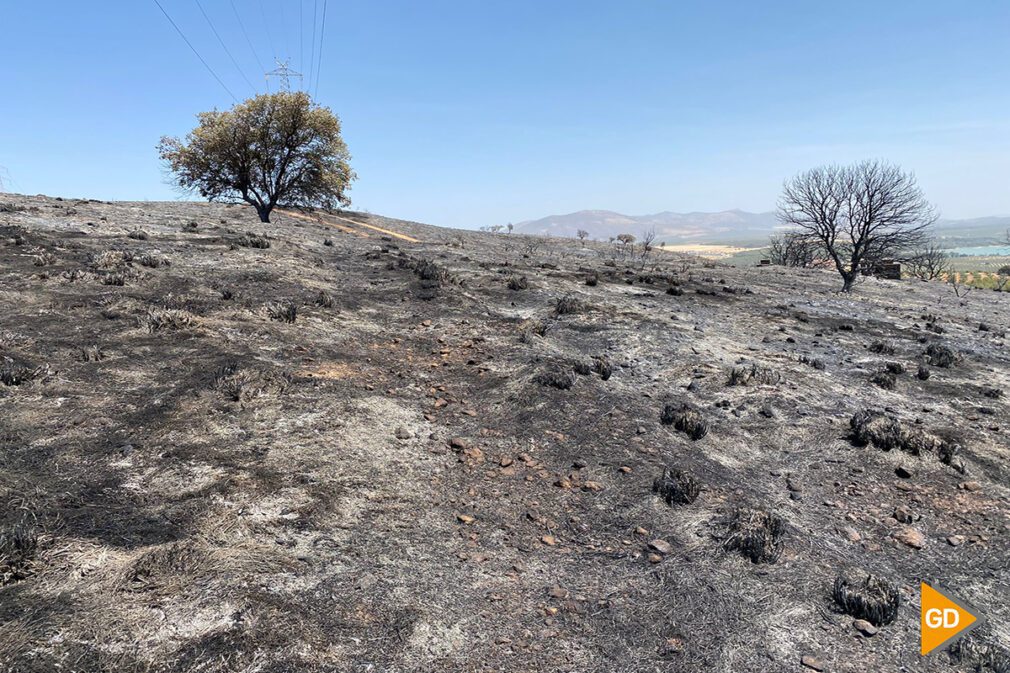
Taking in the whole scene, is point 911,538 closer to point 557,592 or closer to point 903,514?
point 903,514

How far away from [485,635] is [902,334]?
57.5ft

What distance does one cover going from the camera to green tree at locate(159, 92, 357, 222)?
35094 mm

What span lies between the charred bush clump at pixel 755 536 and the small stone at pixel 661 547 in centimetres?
64

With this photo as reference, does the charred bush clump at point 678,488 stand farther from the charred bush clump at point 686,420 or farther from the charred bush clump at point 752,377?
the charred bush clump at point 752,377

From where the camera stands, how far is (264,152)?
3606 cm

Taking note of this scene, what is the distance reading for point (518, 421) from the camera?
343 inches

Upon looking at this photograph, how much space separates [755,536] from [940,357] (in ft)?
35.9

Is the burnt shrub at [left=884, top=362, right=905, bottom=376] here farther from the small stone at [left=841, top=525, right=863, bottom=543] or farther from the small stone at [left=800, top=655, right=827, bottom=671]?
the small stone at [left=800, top=655, right=827, bottom=671]

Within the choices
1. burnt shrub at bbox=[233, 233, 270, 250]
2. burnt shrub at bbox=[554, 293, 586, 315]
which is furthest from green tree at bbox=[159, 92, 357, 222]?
burnt shrub at bbox=[554, 293, 586, 315]

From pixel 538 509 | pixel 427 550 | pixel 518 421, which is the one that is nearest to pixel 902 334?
pixel 518 421

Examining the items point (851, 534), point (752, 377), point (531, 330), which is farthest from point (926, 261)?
point (851, 534)

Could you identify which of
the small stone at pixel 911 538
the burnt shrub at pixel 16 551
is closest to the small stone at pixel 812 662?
the small stone at pixel 911 538

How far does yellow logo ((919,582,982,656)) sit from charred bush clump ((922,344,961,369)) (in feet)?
32.2

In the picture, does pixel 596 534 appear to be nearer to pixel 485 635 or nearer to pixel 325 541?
pixel 485 635
